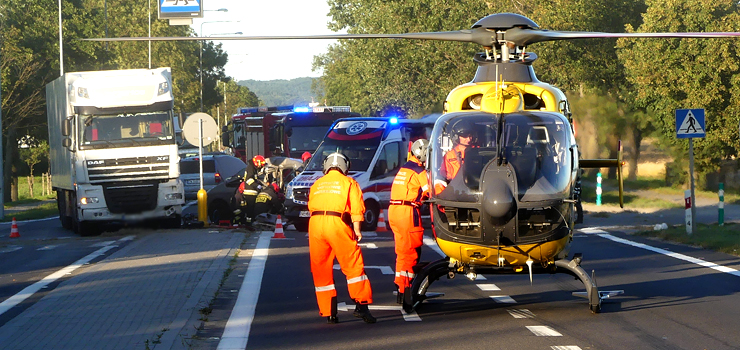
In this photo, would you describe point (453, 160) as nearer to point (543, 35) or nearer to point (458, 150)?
point (458, 150)

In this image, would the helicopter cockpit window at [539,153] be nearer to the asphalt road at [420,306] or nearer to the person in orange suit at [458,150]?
the person in orange suit at [458,150]

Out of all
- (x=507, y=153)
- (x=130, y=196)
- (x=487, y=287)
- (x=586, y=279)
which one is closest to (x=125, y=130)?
(x=130, y=196)

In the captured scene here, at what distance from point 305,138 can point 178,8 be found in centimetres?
854

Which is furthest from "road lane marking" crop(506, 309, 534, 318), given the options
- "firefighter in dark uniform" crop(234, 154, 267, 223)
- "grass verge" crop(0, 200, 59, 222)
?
"grass verge" crop(0, 200, 59, 222)

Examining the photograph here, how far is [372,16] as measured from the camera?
1918 inches

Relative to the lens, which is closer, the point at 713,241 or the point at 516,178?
the point at 516,178

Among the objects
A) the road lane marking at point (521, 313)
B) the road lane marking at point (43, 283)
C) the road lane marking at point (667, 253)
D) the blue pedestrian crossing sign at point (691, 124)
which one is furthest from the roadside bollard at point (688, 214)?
the road lane marking at point (43, 283)

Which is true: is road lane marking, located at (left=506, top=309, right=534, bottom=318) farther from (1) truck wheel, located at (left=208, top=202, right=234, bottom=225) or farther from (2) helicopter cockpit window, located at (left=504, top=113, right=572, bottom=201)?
(1) truck wheel, located at (left=208, top=202, right=234, bottom=225)

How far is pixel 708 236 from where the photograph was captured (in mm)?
18359

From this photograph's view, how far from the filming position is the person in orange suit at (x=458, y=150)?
9.97 metres

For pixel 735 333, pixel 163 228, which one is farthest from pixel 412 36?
pixel 163 228

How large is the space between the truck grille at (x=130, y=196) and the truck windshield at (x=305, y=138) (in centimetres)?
969

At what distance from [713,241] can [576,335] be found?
9.63 metres

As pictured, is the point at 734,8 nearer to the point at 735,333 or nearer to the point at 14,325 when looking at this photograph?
the point at 735,333
